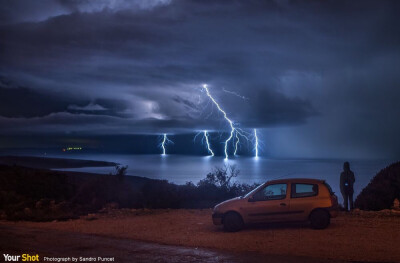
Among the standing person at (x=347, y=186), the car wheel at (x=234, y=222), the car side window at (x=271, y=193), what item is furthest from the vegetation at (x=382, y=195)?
the car wheel at (x=234, y=222)

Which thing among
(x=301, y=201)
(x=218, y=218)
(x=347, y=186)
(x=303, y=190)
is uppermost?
(x=347, y=186)

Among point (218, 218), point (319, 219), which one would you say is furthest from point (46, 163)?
point (319, 219)

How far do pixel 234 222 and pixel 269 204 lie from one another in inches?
50.3

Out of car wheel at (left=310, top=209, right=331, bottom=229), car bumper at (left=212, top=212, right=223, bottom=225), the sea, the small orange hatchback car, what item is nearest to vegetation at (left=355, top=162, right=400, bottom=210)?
the small orange hatchback car

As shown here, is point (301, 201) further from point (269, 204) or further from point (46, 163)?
point (46, 163)

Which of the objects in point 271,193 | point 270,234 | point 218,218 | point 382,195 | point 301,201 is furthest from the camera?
point 382,195

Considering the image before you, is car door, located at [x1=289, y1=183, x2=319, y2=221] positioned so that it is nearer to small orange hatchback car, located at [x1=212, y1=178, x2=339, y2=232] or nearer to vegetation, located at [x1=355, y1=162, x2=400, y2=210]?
small orange hatchback car, located at [x1=212, y1=178, x2=339, y2=232]

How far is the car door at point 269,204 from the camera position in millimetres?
14453

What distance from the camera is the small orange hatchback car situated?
14.4m

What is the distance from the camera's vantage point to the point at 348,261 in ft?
34.1

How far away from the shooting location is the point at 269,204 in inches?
573

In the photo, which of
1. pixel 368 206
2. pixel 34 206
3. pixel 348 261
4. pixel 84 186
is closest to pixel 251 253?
pixel 348 261

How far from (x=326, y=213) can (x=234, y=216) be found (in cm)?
288

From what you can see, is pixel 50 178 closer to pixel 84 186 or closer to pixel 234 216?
pixel 84 186
